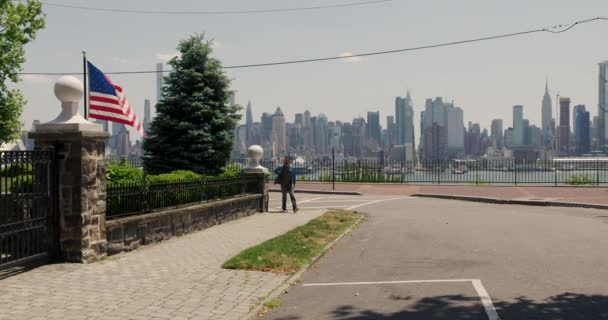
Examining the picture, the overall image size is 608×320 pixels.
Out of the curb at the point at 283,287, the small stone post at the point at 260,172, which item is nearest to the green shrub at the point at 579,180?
the small stone post at the point at 260,172

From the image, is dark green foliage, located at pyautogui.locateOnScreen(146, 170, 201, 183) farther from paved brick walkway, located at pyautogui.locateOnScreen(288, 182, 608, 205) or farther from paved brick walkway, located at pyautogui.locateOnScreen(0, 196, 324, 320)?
paved brick walkway, located at pyautogui.locateOnScreen(288, 182, 608, 205)

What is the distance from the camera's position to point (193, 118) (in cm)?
2267

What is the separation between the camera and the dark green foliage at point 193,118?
2209 centimetres

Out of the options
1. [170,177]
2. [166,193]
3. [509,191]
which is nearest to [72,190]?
[166,193]

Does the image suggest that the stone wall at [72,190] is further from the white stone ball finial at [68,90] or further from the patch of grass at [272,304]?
the patch of grass at [272,304]

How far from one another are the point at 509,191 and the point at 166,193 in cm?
1981

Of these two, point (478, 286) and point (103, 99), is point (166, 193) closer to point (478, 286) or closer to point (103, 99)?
point (103, 99)

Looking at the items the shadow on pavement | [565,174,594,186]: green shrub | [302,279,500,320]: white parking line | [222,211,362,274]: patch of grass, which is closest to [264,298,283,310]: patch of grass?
the shadow on pavement

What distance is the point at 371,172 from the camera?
117 ft

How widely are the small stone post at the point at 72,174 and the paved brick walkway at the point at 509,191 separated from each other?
716 inches

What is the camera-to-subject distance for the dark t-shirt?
18438 mm

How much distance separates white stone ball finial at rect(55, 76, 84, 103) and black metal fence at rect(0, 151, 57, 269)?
1013mm

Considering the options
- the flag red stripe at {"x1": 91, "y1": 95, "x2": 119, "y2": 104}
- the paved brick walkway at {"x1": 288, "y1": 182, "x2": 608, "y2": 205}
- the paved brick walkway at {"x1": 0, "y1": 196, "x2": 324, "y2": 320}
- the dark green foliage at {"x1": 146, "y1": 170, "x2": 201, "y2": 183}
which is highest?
the flag red stripe at {"x1": 91, "y1": 95, "x2": 119, "y2": 104}

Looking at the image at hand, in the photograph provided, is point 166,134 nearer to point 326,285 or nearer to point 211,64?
point 211,64
